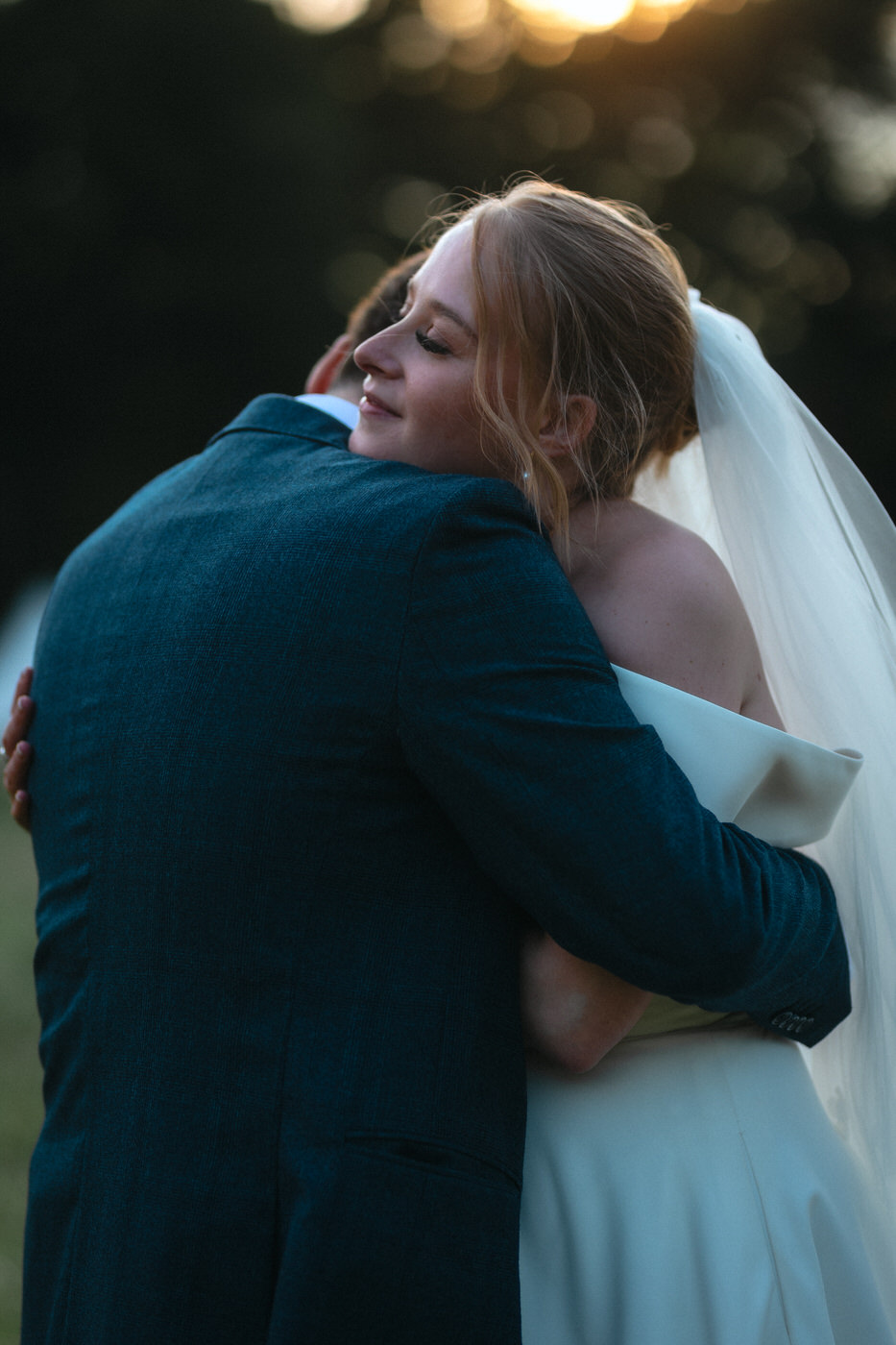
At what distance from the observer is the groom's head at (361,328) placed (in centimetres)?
259

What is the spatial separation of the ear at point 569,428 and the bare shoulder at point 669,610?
15cm

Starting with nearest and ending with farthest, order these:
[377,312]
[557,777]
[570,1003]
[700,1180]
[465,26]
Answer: [557,777] → [570,1003] → [700,1180] → [377,312] → [465,26]

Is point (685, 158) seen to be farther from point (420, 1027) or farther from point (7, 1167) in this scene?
point (420, 1027)

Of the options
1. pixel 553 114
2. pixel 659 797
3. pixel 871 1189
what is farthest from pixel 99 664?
pixel 553 114

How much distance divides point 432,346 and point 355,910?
928 mm

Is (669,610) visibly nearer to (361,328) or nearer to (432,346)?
(432,346)

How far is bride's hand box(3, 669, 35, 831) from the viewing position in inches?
81.4

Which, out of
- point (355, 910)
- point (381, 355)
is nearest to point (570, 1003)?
point (355, 910)

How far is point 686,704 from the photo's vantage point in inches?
65.8

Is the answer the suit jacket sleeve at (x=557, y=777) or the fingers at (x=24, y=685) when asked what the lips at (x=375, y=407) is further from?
the fingers at (x=24, y=685)

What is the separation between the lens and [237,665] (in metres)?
1.59

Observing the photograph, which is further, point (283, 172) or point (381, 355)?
point (283, 172)

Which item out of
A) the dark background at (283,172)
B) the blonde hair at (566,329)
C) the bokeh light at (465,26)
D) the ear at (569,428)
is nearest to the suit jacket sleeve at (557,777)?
the blonde hair at (566,329)

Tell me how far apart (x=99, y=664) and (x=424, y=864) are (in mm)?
585
